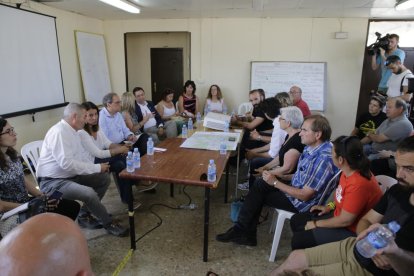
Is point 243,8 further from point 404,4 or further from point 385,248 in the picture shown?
point 385,248

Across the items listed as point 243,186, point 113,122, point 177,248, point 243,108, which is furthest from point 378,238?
point 243,108

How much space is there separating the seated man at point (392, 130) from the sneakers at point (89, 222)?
2.82m

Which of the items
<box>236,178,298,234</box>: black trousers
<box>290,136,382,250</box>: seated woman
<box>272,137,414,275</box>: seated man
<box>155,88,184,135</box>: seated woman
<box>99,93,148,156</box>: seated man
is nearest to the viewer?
<box>272,137,414,275</box>: seated man

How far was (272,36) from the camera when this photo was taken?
17.3 ft

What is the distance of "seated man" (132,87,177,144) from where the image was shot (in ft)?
13.3

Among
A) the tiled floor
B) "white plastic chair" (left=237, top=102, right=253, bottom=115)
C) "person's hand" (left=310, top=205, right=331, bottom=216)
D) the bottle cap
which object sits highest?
"white plastic chair" (left=237, top=102, right=253, bottom=115)

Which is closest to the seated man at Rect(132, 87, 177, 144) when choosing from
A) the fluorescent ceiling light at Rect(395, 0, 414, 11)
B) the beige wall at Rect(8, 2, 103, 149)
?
the beige wall at Rect(8, 2, 103, 149)

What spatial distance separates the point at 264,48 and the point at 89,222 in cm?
432

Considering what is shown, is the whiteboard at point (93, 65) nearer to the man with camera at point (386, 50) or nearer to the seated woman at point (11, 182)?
the seated woman at point (11, 182)

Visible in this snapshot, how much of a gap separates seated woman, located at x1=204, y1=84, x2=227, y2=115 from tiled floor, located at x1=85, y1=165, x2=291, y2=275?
255 centimetres

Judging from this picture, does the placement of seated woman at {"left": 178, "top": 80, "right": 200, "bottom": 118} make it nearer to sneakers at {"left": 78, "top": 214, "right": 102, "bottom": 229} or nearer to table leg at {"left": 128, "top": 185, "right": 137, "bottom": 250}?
sneakers at {"left": 78, "top": 214, "right": 102, "bottom": 229}

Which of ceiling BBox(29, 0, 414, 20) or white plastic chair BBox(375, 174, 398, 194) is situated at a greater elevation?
ceiling BBox(29, 0, 414, 20)

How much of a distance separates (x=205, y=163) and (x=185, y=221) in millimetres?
713

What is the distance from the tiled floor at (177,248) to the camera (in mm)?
2051
